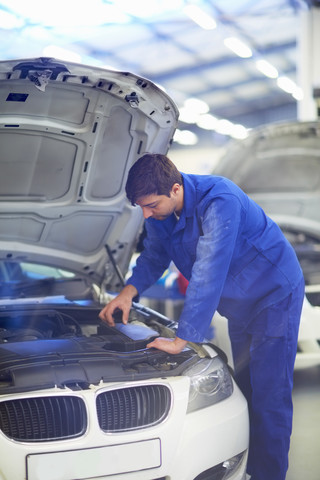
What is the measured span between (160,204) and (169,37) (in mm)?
9261

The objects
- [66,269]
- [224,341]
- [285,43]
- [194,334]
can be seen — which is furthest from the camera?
[285,43]

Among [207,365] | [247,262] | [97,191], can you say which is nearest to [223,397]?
[207,365]

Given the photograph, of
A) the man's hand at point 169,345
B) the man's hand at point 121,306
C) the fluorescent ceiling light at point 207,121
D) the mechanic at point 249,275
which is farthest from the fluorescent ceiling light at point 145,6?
the fluorescent ceiling light at point 207,121

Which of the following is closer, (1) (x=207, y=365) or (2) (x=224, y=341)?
(1) (x=207, y=365)

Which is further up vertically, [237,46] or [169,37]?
[237,46]

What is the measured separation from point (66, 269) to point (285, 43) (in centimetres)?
1083

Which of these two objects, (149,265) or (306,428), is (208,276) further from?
(306,428)

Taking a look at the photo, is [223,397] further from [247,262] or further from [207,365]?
[247,262]

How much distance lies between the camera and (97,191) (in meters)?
2.99

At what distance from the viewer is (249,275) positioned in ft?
8.14

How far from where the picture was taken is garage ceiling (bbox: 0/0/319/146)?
8.55 m

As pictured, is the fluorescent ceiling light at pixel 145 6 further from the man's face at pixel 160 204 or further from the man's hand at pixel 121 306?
the man's face at pixel 160 204

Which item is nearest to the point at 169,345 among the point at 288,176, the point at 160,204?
the point at 160,204

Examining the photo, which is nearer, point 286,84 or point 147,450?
point 147,450
